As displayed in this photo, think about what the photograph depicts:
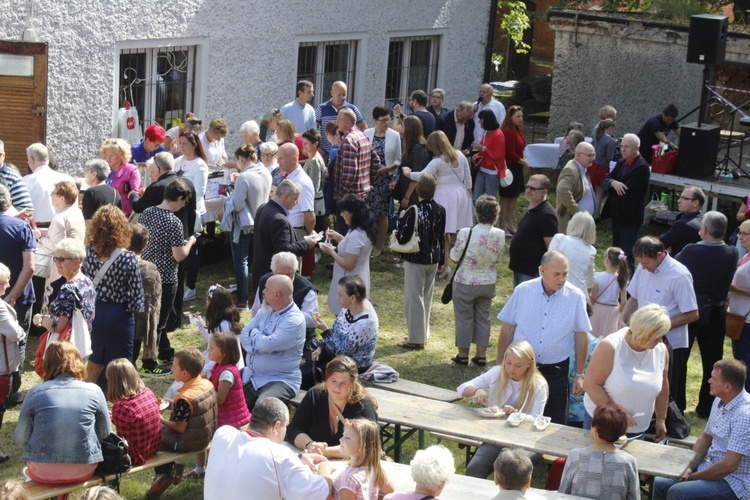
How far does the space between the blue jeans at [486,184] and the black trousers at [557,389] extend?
20.9 feet

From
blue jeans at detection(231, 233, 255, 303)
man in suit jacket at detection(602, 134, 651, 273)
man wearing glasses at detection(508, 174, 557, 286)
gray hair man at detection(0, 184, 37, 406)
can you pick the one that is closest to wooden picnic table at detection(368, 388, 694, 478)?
man wearing glasses at detection(508, 174, 557, 286)

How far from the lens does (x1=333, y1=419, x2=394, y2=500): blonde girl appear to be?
5473 mm

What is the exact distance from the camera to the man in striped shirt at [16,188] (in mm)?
9016

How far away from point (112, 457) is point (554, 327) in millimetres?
3069

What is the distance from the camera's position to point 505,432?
21.5ft

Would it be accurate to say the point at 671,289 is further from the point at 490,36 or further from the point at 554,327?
the point at 490,36

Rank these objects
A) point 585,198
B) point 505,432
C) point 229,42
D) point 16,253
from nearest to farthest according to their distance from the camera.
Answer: point 505,432, point 16,253, point 585,198, point 229,42

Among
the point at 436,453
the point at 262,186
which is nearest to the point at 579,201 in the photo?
the point at 262,186

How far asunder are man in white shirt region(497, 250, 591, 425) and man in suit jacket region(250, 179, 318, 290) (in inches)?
102

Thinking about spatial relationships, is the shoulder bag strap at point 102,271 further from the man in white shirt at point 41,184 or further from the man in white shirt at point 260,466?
the man in white shirt at point 260,466

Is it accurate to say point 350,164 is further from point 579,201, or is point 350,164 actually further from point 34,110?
point 34,110

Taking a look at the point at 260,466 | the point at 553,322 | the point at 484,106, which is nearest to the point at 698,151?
the point at 484,106

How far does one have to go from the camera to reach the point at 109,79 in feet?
41.3

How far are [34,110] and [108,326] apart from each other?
16.3ft
